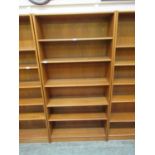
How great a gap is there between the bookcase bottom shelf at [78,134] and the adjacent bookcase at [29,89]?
18 cm

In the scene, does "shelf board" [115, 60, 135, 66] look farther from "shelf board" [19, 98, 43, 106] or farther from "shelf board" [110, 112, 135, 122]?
"shelf board" [19, 98, 43, 106]

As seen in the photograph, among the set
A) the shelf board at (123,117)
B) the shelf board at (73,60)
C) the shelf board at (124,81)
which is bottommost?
the shelf board at (123,117)

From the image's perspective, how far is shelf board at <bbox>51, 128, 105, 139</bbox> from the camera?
8.50 ft

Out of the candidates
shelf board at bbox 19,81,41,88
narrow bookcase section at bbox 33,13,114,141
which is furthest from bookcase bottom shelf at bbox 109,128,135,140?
shelf board at bbox 19,81,41,88

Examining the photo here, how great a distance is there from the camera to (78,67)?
2418mm

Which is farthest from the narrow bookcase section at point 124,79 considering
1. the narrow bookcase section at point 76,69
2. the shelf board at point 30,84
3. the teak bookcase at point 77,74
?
the shelf board at point 30,84

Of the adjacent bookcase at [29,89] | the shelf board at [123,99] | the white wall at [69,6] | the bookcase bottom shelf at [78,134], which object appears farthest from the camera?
the bookcase bottom shelf at [78,134]

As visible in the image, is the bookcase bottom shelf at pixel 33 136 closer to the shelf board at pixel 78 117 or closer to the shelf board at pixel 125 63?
the shelf board at pixel 78 117

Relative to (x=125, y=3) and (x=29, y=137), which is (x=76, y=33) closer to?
(x=125, y=3)

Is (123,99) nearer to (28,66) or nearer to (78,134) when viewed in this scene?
(78,134)

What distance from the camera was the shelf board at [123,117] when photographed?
247 centimetres

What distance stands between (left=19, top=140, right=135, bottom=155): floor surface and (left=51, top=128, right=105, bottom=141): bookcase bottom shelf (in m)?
0.07
